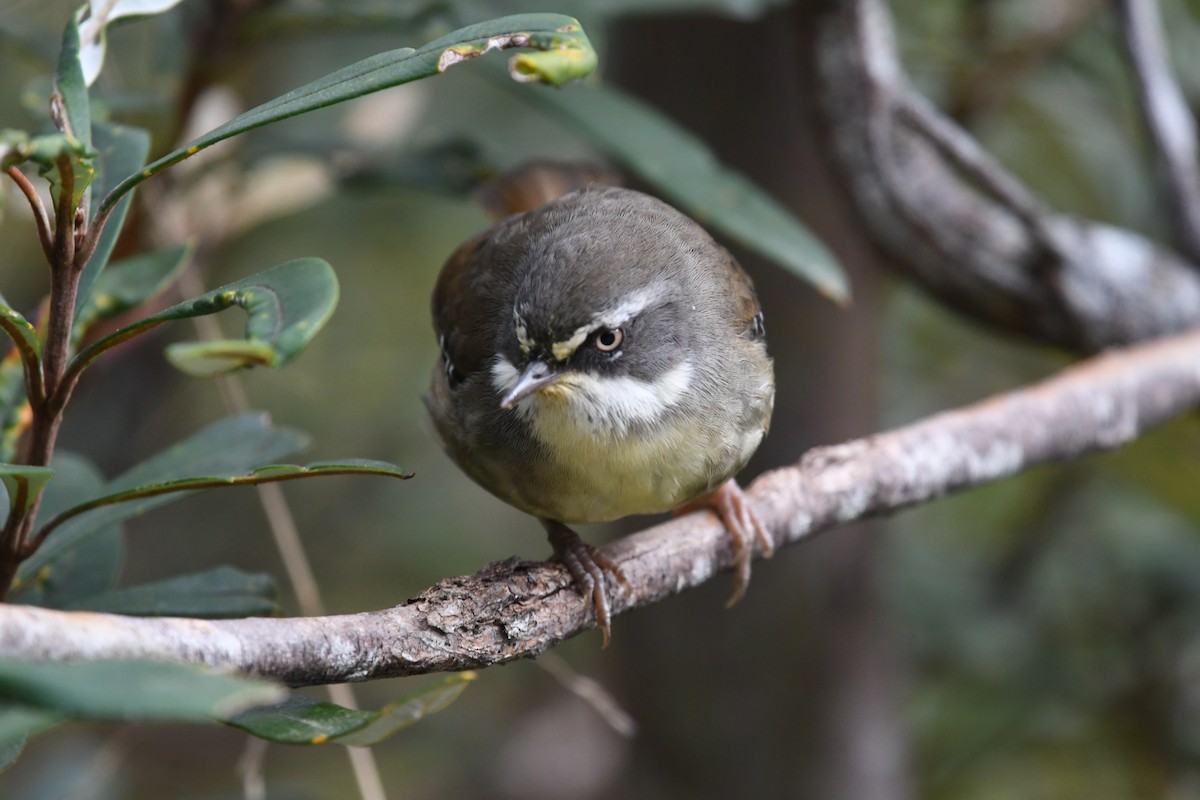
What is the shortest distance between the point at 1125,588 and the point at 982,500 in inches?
29.1

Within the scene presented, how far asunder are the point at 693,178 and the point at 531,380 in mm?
793

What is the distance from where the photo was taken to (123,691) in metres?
1.04

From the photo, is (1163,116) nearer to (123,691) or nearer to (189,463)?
(189,463)

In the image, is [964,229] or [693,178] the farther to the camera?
[964,229]

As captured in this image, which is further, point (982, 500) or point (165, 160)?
point (982, 500)

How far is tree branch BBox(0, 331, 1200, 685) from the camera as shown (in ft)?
4.49

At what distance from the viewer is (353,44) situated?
4.70 meters

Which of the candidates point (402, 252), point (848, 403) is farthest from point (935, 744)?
point (402, 252)

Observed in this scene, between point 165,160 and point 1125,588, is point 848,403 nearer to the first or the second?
point 1125,588

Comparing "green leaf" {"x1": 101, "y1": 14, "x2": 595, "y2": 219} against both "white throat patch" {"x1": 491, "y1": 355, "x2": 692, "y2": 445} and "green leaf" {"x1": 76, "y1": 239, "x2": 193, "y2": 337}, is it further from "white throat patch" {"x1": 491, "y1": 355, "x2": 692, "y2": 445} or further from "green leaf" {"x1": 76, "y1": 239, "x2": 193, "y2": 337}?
"white throat patch" {"x1": 491, "y1": 355, "x2": 692, "y2": 445}

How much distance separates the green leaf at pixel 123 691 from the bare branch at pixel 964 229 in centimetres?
280

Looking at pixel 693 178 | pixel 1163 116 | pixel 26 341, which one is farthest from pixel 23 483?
pixel 1163 116

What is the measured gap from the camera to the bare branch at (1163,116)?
4.04 meters

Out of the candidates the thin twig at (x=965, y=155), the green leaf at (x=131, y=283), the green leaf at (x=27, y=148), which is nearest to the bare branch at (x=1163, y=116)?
the thin twig at (x=965, y=155)
